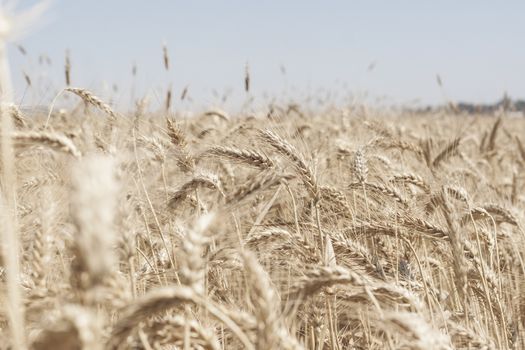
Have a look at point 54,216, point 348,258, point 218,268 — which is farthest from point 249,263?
point 218,268

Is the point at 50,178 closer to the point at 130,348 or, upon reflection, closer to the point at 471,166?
the point at 130,348

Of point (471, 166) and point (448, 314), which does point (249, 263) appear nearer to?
point (448, 314)

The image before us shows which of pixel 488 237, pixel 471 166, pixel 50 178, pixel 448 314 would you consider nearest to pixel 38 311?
pixel 50 178

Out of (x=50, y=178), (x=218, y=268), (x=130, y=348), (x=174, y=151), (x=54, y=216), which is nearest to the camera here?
(x=130, y=348)

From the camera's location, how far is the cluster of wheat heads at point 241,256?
1.03 m

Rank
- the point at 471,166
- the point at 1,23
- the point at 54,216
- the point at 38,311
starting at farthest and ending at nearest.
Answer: the point at 471,166
the point at 54,216
the point at 38,311
the point at 1,23

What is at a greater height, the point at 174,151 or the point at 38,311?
the point at 174,151

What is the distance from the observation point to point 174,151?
2.53 m

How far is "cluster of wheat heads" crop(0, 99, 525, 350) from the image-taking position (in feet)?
3.38

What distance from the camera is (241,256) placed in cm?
160

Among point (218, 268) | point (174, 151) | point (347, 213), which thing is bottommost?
point (218, 268)

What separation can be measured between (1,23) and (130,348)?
78 cm

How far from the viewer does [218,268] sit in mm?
2271

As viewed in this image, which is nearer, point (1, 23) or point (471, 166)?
point (1, 23)
